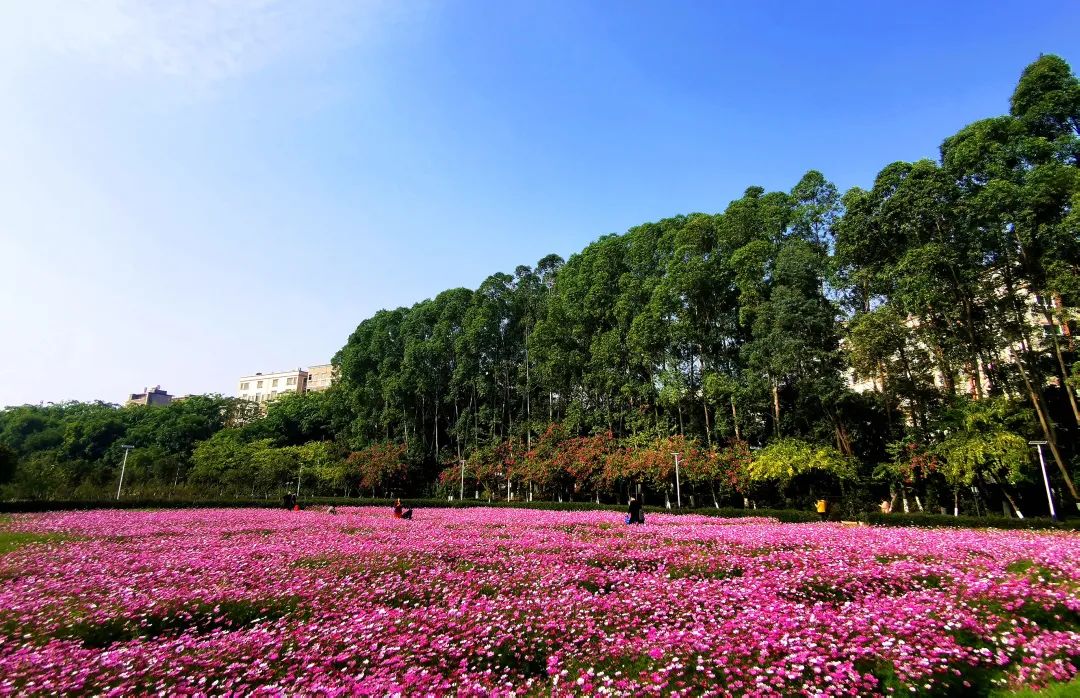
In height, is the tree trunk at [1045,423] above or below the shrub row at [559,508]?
above

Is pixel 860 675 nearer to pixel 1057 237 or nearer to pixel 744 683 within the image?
pixel 744 683

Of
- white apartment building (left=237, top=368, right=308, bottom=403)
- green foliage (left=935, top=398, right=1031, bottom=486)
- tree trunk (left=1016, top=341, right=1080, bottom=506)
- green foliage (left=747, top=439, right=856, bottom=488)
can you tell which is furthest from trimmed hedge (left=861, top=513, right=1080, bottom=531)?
white apartment building (left=237, top=368, right=308, bottom=403)

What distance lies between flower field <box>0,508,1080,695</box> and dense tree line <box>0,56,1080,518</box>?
13783mm

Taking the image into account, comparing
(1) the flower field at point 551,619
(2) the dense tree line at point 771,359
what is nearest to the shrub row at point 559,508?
(2) the dense tree line at point 771,359

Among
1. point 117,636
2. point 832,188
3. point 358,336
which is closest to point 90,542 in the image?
point 117,636

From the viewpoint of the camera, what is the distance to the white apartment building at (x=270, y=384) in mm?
112850

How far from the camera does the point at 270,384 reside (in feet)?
380

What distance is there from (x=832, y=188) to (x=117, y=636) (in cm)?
3309

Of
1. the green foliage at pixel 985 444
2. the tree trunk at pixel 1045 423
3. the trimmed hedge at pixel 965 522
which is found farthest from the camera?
the green foliage at pixel 985 444

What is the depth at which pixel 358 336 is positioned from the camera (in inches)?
2218

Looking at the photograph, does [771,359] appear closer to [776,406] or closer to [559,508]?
[776,406]

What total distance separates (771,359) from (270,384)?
110 m

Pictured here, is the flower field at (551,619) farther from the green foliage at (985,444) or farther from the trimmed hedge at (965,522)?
the green foliage at (985,444)

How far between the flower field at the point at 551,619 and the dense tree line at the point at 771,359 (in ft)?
45.2
